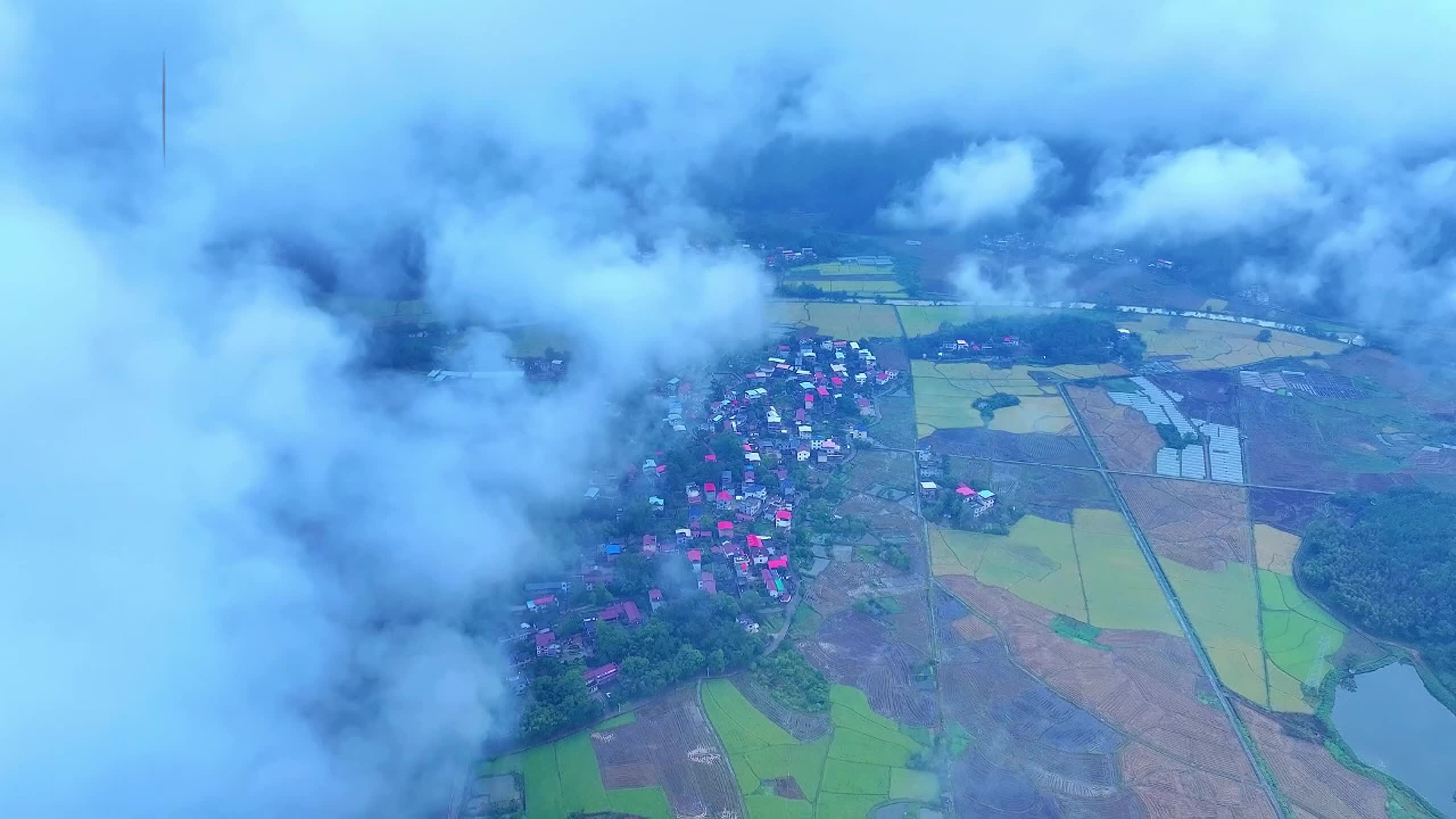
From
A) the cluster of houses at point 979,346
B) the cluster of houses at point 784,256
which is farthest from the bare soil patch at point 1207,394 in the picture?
the cluster of houses at point 784,256

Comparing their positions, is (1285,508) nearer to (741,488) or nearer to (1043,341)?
(1043,341)

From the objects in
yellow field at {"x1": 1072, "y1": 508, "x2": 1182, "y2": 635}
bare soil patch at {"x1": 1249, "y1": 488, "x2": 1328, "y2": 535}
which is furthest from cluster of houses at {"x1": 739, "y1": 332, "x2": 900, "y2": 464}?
bare soil patch at {"x1": 1249, "y1": 488, "x2": 1328, "y2": 535}

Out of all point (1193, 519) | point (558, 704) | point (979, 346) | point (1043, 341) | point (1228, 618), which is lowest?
point (1228, 618)

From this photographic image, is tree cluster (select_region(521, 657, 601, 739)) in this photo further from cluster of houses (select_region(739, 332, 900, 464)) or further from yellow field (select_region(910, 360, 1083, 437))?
yellow field (select_region(910, 360, 1083, 437))

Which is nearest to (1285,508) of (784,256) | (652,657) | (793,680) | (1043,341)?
(1043,341)

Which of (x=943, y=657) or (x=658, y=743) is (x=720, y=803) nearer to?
(x=658, y=743)

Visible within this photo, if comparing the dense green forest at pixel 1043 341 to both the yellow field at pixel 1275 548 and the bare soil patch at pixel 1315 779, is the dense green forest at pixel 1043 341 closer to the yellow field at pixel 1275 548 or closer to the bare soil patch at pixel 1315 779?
the yellow field at pixel 1275 548

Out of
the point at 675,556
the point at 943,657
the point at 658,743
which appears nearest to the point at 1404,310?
the point at 943,657

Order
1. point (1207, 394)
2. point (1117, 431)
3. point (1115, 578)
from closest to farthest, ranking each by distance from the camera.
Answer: point (1115, 578) < point (1117, 431) < point (1207, 394)
